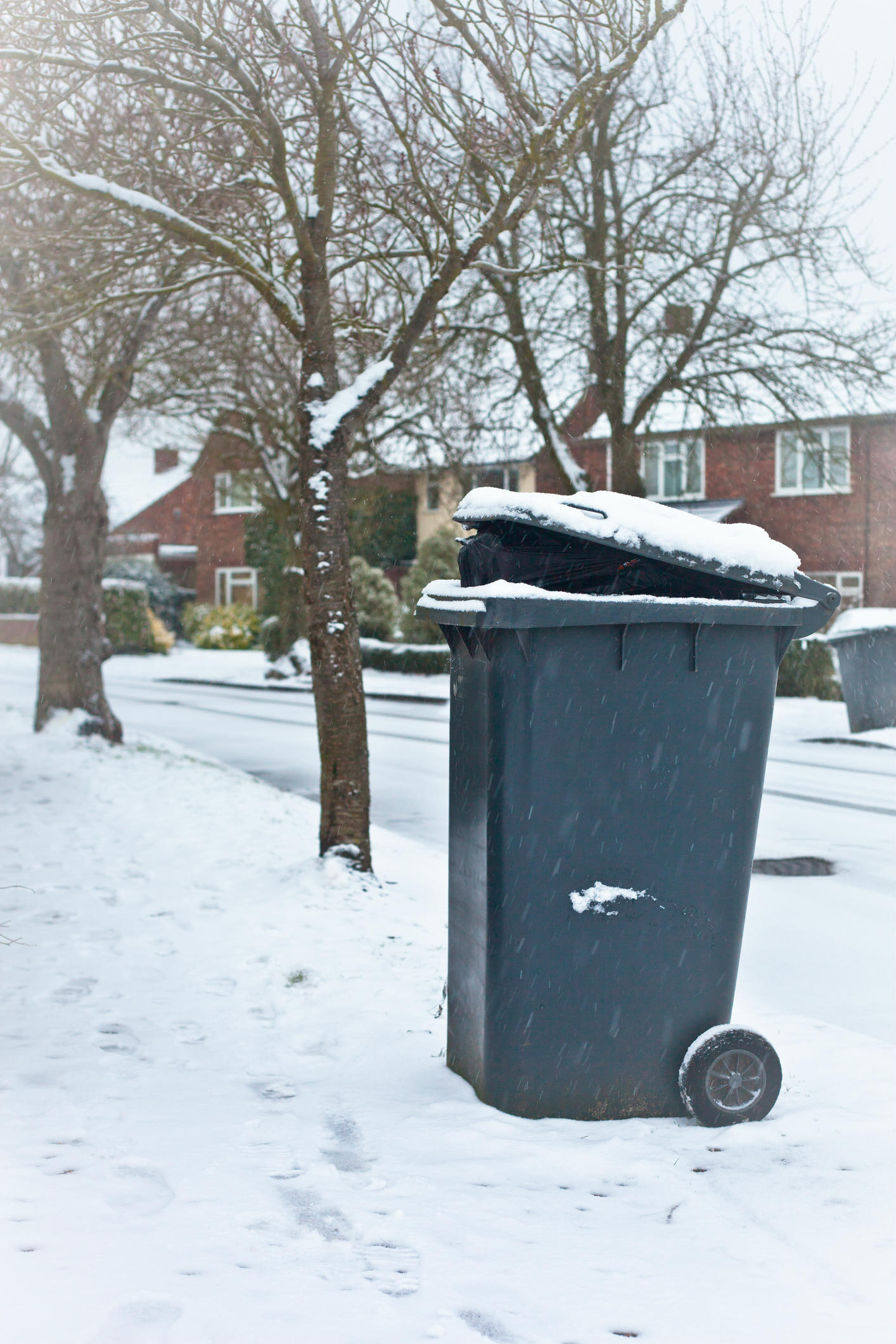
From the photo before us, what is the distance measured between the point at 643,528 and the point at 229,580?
123 ft

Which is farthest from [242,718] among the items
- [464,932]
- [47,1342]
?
[47,1342]

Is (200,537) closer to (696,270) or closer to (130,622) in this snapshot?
(130,622)

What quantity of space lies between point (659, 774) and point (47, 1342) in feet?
6.47

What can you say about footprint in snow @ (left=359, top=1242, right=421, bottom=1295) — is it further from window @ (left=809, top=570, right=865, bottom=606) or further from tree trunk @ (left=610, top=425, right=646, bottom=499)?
window @ (left=809, top=570, right=865, bottom=606)

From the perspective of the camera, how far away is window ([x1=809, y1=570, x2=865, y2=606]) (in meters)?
24.7

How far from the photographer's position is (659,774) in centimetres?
336

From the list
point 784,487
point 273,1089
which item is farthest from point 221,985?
point 784,487

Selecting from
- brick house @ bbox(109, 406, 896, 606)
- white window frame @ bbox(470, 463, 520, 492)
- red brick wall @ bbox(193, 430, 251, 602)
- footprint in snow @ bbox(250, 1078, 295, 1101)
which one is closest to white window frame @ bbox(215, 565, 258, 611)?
red brick wall @ bbox(193, 430, 251, 602)

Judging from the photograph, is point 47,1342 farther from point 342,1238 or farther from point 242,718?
point 242,718

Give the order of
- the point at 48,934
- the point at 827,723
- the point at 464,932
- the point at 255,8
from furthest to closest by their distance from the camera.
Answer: the point at 827,723
the point at 255,8
the point at 48,934
the point at 464,932

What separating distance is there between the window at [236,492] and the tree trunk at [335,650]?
1912 cm

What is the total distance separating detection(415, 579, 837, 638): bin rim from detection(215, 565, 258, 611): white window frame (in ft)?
119

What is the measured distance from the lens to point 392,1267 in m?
2.54

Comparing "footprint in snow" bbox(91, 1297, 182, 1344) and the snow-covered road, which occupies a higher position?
"footprint in snow" bbox(91, 1297, 182, 1344)
